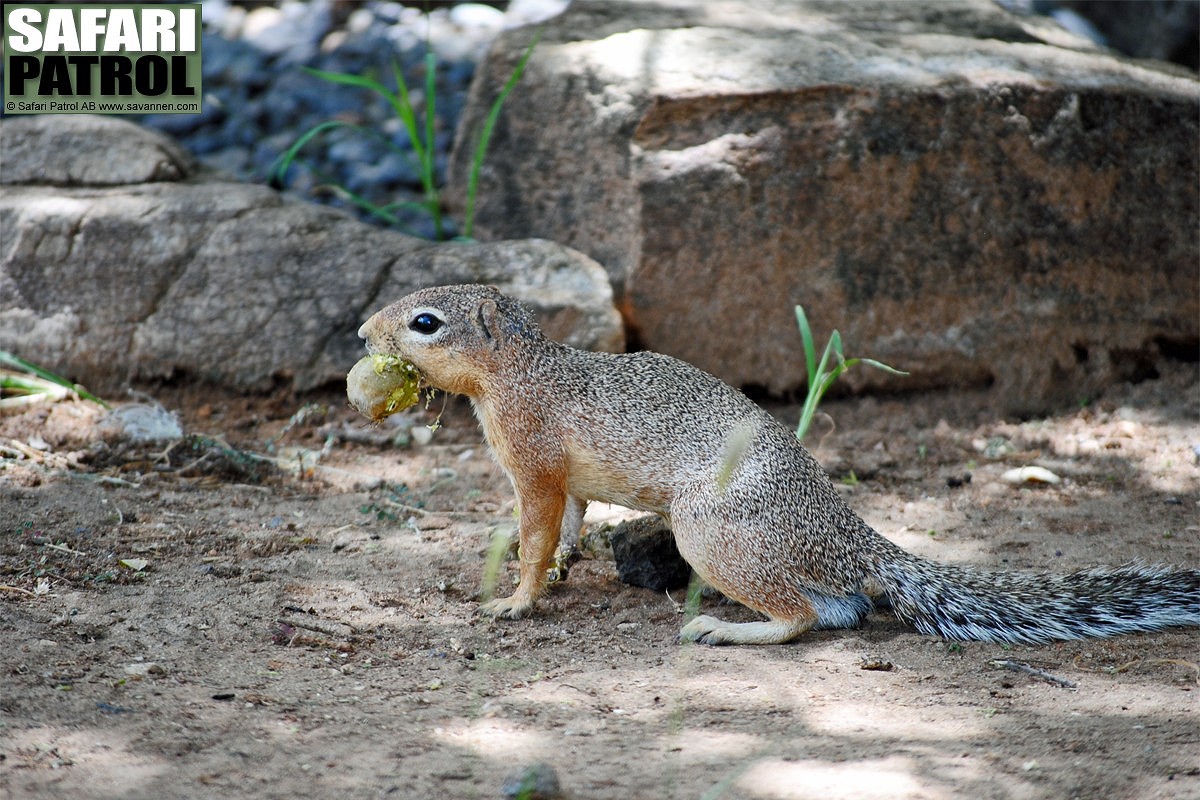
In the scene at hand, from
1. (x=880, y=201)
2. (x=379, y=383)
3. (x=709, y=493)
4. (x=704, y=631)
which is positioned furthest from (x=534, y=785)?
(x=880, y=201)

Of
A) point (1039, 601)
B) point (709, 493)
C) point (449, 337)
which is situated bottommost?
point (1039, 601)

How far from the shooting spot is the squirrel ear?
4.68 m

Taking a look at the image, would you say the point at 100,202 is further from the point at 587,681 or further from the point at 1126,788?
the point at 1126,788

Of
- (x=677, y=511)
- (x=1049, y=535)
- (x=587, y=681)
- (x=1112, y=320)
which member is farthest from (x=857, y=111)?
(x=587, y=681)

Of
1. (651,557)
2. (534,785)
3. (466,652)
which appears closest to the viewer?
(534,785)

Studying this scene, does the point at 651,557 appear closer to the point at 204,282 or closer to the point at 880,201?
the point at 880,201

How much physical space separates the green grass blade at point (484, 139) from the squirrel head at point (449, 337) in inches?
95.1

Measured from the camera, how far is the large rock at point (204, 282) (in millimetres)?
6738

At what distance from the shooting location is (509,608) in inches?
183

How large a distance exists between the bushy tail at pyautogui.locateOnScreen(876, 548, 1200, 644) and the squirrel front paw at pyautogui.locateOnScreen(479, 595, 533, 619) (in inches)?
53.9

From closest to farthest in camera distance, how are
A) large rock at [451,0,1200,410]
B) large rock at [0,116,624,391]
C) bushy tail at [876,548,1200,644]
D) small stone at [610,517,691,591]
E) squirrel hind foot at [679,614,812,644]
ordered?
bushy tail at [876,548,1200,644]
squirrel hind foot at [679,614,812,644]
small stone at [610,517,691,591]
large rock at [451,0,1200,410]
large rock at [0,116,624,391]

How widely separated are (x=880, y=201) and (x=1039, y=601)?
310 centimetres

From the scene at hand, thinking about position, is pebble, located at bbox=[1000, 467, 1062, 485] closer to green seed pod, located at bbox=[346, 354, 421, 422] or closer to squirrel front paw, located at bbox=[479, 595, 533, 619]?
squirrel front paw, located at bbox=[479, 595, 533, 619]

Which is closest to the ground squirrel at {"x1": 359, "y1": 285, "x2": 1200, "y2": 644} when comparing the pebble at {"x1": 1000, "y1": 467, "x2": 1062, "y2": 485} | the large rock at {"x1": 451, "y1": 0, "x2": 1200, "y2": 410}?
the pebble at {"x1": 1000, "y1": 467, "x2": 1062, "y2": 485}
